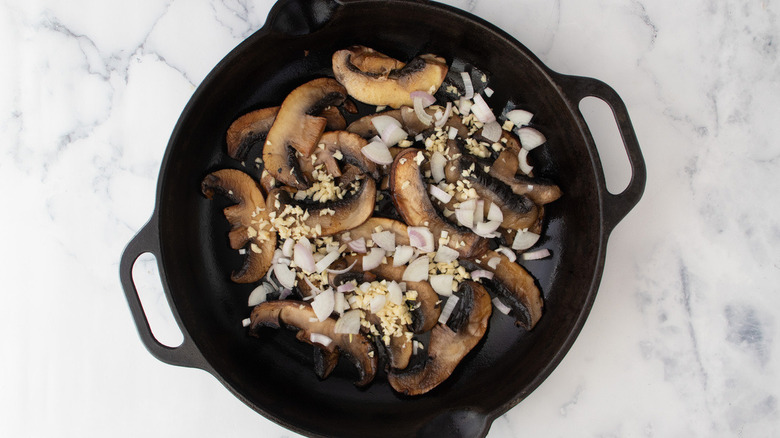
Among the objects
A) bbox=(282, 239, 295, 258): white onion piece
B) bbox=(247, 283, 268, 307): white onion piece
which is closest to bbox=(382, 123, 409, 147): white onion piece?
bbox=(282, 239, 295, 258): white onion piece

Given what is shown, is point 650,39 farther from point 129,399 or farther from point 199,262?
point 129,399

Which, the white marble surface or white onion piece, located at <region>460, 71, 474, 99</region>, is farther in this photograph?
the white marble surface

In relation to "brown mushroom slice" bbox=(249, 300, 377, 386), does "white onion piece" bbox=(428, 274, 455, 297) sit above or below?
above

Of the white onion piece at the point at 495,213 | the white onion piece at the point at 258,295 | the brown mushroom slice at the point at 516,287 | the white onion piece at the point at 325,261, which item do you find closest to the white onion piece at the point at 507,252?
the brown mushroom slice at the point at 516,287

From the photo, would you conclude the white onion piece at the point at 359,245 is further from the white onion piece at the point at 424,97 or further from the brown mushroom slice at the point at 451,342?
the white onion piece at the point at 424,97

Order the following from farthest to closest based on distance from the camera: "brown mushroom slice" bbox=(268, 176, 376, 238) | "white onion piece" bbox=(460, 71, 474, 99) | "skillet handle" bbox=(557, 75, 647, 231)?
"white onion piece" bbox=(460, 71, 474, 99) < "brown mushroom slice" bbox=(268, 176, 376, 238) < "skillet handle" bbox=(557, 75, 647, 231)

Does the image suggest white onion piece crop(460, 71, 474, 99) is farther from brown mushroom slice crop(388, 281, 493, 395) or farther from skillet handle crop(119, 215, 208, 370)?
skillet handle crop(119, 215, 208, 370)

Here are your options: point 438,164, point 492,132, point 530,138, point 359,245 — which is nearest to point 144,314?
point 359,245

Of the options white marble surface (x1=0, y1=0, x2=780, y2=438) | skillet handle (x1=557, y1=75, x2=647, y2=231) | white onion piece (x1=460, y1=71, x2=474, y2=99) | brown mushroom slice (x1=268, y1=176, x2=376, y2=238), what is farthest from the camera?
white marble surface (x1=0, y1=0, x2=780, y2=438)
